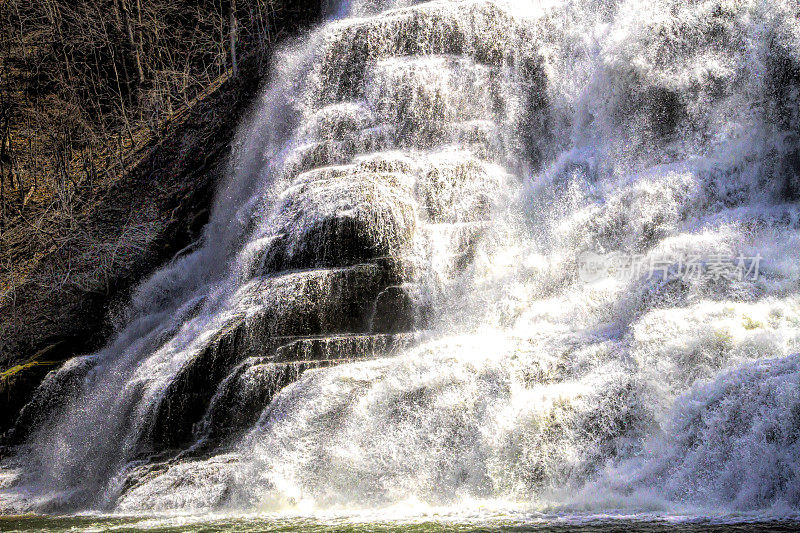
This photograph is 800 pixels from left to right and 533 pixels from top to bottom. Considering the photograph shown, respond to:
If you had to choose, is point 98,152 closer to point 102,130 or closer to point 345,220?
point 102,130

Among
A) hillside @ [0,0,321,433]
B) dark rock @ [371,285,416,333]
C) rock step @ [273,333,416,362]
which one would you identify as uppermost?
hillside @ [0,0,321,433]

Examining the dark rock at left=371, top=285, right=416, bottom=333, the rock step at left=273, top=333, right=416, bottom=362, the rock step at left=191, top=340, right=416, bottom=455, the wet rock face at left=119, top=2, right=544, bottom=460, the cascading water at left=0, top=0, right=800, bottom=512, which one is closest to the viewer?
the cascading water at left=0, top=0, right=800, bottom=512

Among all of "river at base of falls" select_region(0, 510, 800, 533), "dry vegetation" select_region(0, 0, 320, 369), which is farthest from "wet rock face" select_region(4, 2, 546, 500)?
"dry vegetation" select_region(0, 0, 320, 369)

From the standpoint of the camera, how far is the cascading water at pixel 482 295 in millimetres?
6891

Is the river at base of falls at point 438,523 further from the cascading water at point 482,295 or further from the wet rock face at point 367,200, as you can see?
the wet rock face at point 367,200

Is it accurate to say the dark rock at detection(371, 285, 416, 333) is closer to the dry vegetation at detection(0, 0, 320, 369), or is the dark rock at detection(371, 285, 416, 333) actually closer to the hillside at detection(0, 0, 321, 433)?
the hillside at detection(0, 0, 321, 433)

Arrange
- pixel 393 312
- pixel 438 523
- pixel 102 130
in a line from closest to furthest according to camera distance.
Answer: pixel 438 523, pixel 393 312, pixel 102 130

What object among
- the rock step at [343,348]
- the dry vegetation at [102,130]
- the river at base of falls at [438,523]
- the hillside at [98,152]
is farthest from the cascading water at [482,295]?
the dry vegetation at [102,130]

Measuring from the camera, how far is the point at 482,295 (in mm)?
9797

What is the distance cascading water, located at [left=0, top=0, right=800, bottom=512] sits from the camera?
6.89 meters

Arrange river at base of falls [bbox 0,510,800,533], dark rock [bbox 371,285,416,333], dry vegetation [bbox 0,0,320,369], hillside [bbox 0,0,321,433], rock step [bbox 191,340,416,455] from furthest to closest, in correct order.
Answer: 1. dry vegetation [bbox 0,0,320,369]
2. hillside [bbox 0,0,321,433]
3. dark rock [bbox 371,285,416,333]
4. rock step [bbox 191,340,416,455]
5. river at base of falls [bbox 0,510,800,533]

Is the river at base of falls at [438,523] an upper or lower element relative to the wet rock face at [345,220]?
lower

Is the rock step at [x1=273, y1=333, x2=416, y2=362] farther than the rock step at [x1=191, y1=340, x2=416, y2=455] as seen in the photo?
Yes

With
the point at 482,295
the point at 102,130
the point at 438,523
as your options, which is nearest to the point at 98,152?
the point at 102,130
